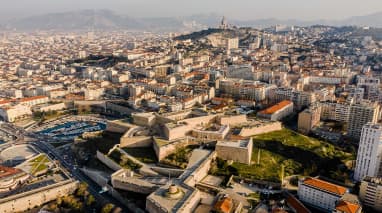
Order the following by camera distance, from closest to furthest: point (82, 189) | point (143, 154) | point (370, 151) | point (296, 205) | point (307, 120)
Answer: point (296, 205) → point (370, 151) → point (82, 189) → point (143, 154) → point (307, 120)

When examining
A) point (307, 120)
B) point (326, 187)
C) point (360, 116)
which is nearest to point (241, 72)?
point (307, 120)

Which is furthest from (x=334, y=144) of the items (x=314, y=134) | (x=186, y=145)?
(x=186, y=145)

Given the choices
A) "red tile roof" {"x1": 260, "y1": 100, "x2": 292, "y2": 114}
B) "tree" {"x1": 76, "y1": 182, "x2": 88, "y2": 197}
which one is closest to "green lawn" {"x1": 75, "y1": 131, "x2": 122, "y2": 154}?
"tree" {"x1": 76, "y1": 182, "x2": 88, "y2": 197}

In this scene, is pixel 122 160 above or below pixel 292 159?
below

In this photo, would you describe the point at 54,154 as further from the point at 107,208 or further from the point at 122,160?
the point at 107,208

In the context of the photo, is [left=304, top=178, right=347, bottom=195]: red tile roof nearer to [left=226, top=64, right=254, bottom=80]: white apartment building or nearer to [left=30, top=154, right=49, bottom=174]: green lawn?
[left=30, top=154, right=49, bottom=174]: green lawn

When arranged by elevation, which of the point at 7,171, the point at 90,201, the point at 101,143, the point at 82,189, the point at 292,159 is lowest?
the point at 90,201

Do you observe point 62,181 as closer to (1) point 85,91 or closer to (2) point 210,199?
(2) point 210,199
